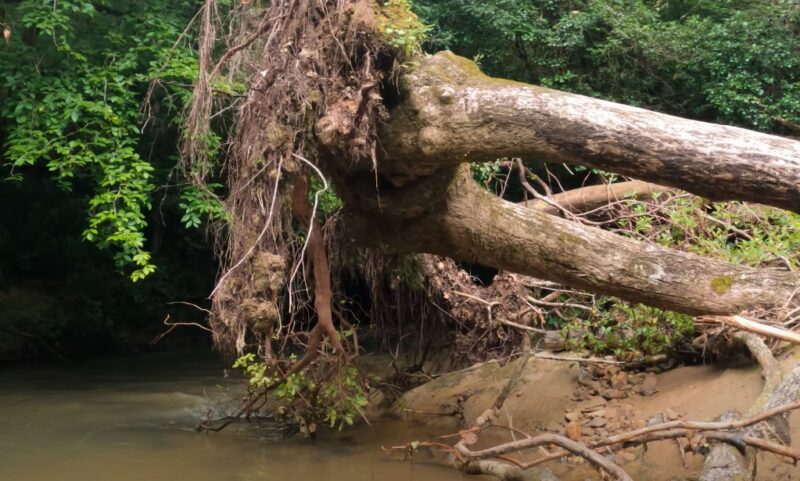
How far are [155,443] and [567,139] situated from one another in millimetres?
3980

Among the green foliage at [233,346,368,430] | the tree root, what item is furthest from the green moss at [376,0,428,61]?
the green foliage at [233,346,368,430]

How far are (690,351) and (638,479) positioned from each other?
55.0 inches

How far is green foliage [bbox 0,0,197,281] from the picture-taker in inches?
280

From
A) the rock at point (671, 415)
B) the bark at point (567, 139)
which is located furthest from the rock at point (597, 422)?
the bark at point (567, 139)

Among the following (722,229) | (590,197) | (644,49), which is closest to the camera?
(722,229)

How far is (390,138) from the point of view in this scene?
15.4ft

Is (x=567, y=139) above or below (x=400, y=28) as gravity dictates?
below

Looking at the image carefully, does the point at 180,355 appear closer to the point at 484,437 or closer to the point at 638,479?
the point at 484,437

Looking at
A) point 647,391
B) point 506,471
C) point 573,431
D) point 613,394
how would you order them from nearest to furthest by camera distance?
point 506,471 < point 573,431 < point 647,391 < point 613,394

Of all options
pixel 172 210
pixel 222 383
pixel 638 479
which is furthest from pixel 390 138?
pixel 172 210

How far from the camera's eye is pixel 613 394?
6.16m

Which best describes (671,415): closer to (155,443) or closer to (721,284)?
(721,284)

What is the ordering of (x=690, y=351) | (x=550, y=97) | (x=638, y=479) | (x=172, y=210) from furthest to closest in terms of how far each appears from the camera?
(x=172, y=210), (x=690, y=351), (x=638, y=479), (x=550, y=97)

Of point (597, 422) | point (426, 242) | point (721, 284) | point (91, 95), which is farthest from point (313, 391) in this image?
point (91, 95)
